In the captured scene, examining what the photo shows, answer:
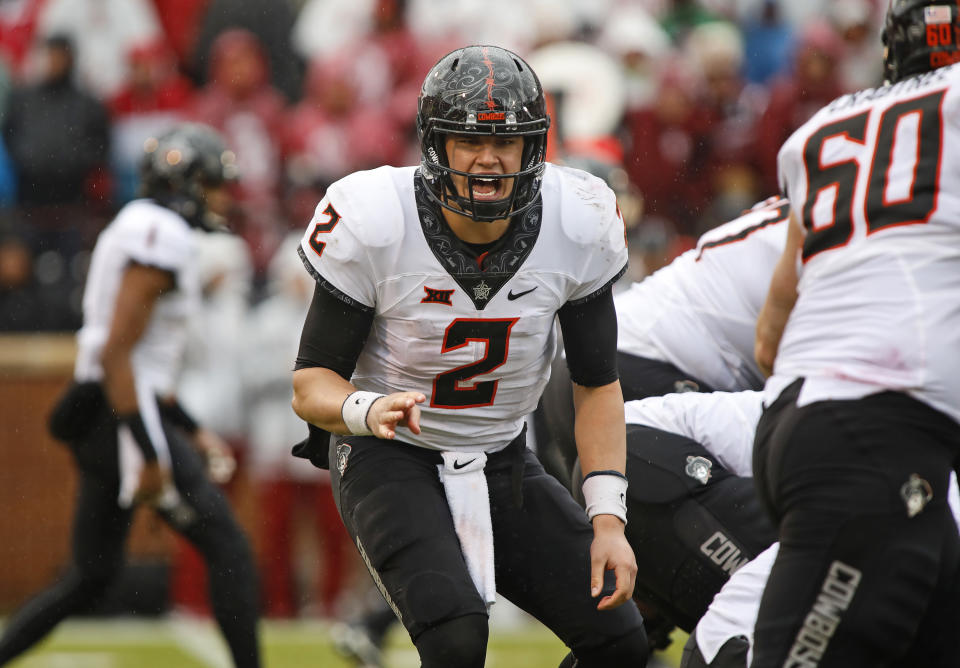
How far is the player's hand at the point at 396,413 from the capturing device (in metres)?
3.04

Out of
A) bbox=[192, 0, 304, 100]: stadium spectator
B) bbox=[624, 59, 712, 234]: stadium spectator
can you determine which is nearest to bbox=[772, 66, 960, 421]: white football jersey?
bbox=[624, 59, 712, 234]: stadium spectator

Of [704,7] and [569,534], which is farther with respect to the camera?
[704,7]

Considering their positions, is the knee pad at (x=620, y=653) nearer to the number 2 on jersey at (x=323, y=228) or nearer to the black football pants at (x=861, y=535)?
the black football pants at (x=861, y=535)

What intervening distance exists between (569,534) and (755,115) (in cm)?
618

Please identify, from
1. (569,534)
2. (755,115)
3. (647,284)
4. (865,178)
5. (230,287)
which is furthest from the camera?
(755,115)

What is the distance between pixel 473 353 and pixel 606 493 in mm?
498

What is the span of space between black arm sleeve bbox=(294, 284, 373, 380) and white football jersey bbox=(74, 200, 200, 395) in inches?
83.7

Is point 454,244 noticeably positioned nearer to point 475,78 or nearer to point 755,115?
point 475,78

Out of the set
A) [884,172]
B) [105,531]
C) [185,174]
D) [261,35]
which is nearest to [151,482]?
[105,531]

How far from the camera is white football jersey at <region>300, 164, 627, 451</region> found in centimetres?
344

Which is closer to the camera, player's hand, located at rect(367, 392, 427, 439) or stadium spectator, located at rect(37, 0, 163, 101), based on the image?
player's hand, located at rect(367, 392, 427, 439)

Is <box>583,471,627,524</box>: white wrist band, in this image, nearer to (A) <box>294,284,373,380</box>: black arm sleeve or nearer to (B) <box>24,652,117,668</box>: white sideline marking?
(A) <box>294,284,373,380</box>: black arm sleeve

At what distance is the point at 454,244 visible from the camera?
11.5 feet

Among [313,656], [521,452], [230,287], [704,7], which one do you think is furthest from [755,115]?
[521,452]
